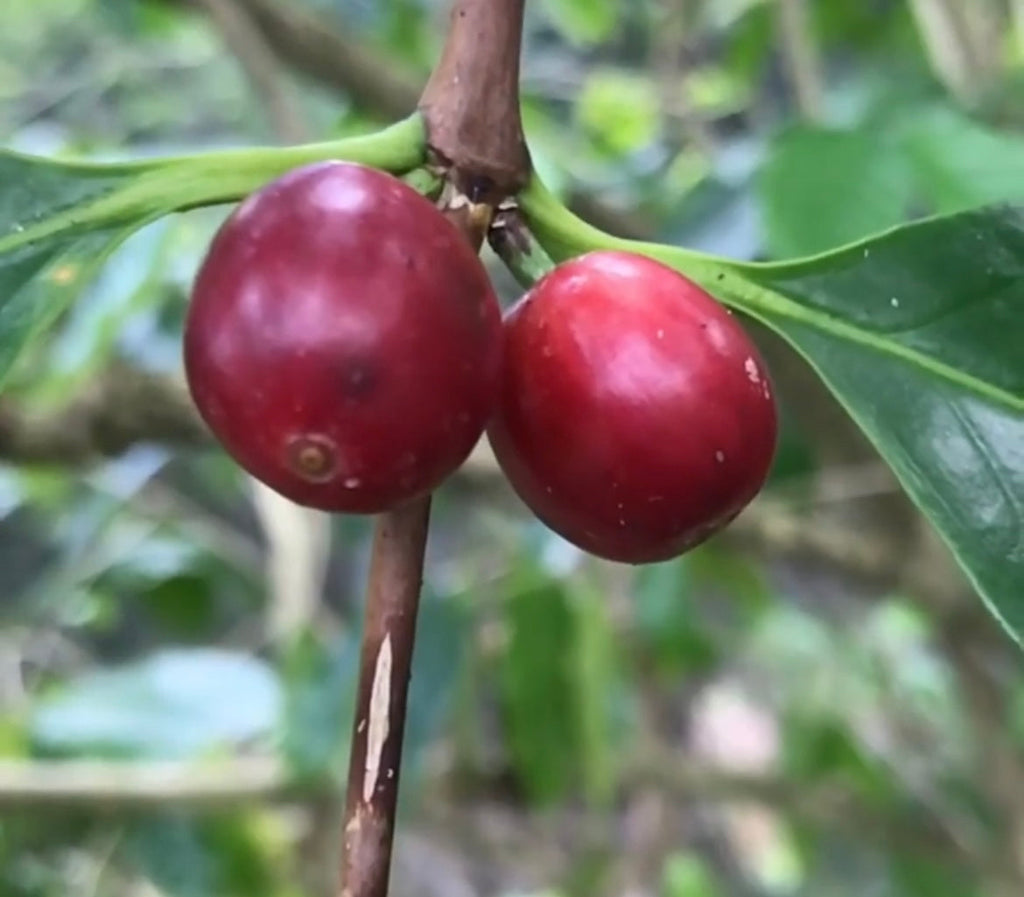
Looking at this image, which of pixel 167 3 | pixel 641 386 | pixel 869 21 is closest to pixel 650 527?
pixel 641 386

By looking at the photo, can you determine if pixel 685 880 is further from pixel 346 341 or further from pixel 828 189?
pixel 346 341

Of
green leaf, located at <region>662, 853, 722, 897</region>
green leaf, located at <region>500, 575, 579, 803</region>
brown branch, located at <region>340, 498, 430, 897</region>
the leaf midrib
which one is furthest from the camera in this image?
green leaf, located at <region>662, 853, 722, 897</region>

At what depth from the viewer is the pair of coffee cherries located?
31 centimetres

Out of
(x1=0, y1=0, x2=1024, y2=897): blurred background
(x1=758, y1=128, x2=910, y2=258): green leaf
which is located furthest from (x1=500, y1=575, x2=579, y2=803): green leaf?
(x1=758, y1=128, x2=910, y2=258): green leaf

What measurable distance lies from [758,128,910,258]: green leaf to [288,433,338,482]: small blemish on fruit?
0.52 m

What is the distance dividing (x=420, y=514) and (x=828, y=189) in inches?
22.9

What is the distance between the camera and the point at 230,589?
169 centimetres

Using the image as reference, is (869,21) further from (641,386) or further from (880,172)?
(641,386)

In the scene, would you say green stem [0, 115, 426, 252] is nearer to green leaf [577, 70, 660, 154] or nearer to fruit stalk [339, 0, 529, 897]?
fruit stalk [339, 0, 529, 897]

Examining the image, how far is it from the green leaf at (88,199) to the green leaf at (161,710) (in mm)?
861

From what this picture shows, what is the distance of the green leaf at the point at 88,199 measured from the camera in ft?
1.21

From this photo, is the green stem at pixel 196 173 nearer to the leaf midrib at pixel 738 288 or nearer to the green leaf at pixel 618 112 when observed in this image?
the leaf midrib at pixel 738 288

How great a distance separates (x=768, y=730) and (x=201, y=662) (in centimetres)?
163

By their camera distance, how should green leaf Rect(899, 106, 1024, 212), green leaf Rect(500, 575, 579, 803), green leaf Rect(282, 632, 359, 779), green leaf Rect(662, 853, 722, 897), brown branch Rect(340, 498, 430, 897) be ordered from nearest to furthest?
brown branch Rect(340, 498, 430, 897), green leaf Rect(899, 106, 1024, 212), green leaf Rect(282, 632, 359, 779), green leaf Rect(500, 575, 579, 803), green leaf Rect(662, 853, 722, 897)
